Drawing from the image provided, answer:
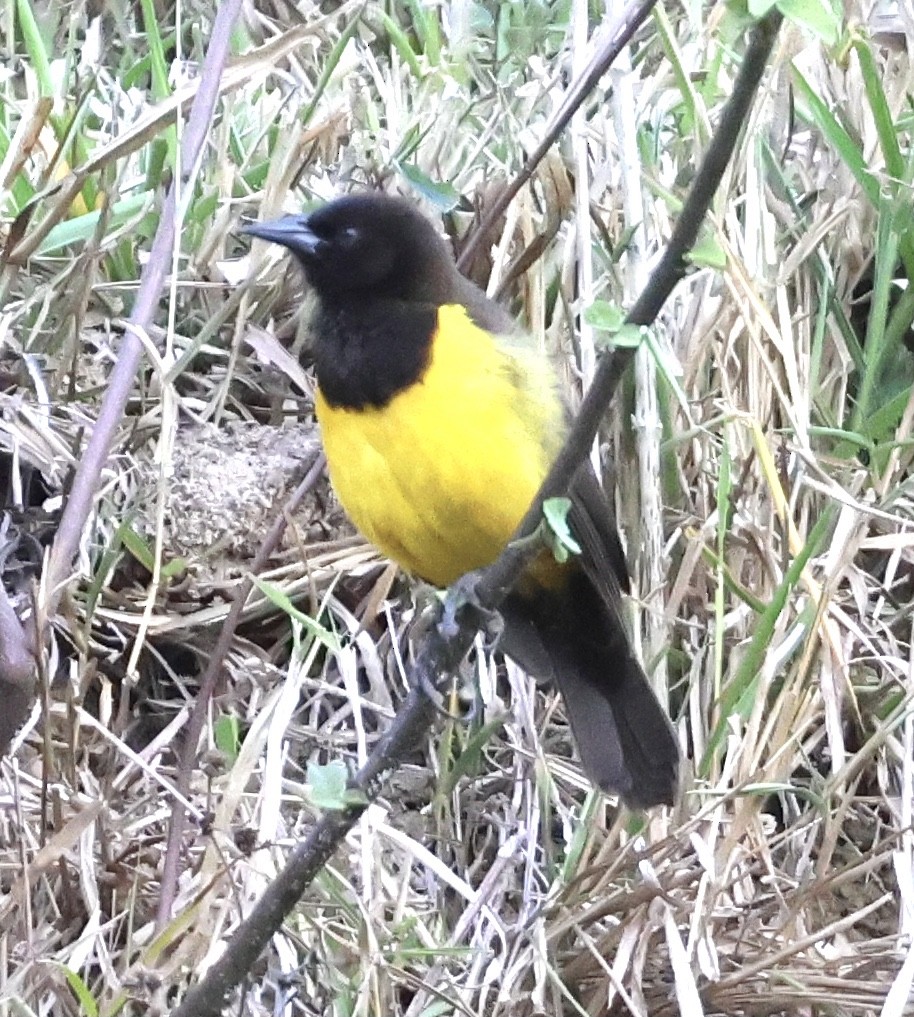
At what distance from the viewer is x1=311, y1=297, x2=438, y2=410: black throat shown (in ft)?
7.39

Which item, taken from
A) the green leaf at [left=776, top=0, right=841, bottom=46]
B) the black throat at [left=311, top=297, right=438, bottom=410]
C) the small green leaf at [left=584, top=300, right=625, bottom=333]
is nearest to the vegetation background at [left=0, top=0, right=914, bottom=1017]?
the black throat at [left=311, top=297, right=438, bottom=410]

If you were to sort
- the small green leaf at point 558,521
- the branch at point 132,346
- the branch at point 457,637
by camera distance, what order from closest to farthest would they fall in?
the branch at point 457,637 < the small green leaf at point 558,521 < the branch at point 132,346

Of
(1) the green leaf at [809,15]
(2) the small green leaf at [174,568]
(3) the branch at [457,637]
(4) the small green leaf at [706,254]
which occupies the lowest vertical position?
(2) the small green leaf at [174,568]

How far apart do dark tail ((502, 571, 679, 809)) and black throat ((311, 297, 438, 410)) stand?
453mm

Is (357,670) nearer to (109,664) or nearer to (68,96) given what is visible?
(109,664)

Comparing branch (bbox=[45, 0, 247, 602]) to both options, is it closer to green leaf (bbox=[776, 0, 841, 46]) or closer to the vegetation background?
the vegetation background

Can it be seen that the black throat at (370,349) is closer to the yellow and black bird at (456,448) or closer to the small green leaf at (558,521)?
the yellow and black bird at (456,448)

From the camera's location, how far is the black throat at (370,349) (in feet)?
7.39

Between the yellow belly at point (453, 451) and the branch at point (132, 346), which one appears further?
the yellow belly at point (453, 451)

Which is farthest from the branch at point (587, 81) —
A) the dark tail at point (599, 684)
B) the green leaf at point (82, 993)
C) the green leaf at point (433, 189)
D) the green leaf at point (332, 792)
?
the green leaf at point (82, 993)

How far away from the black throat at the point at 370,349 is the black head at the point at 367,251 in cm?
3

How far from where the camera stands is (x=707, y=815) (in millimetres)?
2232

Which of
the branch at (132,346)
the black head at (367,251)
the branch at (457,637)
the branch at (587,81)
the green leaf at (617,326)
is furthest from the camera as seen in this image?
the black head at (367,251)

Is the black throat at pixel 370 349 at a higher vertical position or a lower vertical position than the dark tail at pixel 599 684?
higher
